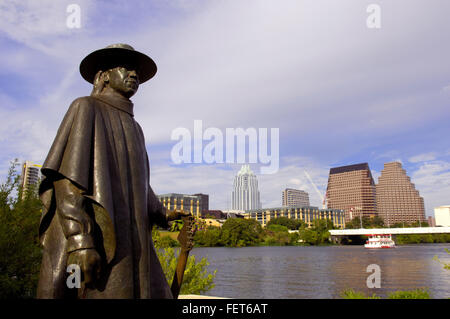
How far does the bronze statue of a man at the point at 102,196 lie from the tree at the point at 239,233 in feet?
227

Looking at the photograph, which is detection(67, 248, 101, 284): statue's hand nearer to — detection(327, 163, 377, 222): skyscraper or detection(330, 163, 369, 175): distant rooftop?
detection(327, 163, 377, 222): skyscraper

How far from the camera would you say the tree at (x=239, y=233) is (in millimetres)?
72500

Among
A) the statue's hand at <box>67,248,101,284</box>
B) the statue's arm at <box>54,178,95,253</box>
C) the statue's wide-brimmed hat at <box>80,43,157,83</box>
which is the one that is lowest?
the statue's hand at <box>67,248,101,284</box>

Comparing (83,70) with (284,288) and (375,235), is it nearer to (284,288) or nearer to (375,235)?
(284,288)

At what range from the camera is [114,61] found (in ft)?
10.5

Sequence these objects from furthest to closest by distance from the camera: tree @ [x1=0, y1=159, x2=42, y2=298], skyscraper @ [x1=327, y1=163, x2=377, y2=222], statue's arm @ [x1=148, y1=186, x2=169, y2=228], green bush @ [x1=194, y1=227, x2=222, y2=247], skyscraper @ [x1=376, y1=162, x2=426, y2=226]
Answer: skyscraper @ [x1=376, y1=162, x2=426, y2=226] < skyscraper @ [x1=327, y1=163, x2=377, y2=222] < green bush @ [x1=194, y1=227, x2=222, y2=247] < tree @ [x1=0, y1=159, x2=42, y2=298] < statue's arm @ [x1=148, y1=186, x2=169, y2=228]

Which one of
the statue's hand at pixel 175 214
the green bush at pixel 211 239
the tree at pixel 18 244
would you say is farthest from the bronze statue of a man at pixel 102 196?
the green bush at pixel 211 239

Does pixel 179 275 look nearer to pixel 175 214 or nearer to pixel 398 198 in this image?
pixel 175 214

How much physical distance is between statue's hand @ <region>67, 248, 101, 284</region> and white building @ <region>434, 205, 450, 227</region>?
457ft

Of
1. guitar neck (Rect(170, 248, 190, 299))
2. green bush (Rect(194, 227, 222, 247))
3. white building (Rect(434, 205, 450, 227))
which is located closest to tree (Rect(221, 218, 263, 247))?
green bush (Rect(194, 227, 222, 247))

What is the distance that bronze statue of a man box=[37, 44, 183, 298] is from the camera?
244 cm

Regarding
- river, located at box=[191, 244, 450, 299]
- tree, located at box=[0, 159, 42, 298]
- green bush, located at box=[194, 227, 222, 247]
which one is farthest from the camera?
green bush, located at box=[194, 227, 222, 247]

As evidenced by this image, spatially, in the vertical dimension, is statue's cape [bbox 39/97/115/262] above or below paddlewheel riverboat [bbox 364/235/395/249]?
above
